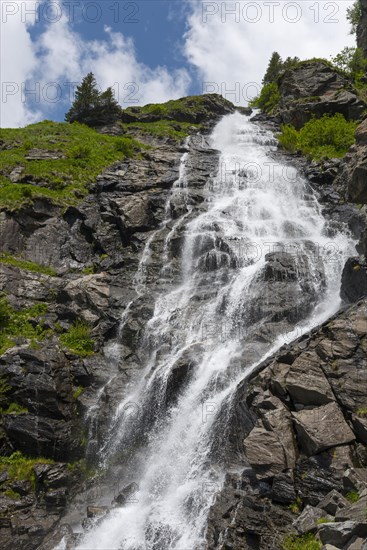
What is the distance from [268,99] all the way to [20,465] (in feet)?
187

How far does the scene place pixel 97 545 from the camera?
1302cm

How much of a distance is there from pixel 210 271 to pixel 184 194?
31.7 ft

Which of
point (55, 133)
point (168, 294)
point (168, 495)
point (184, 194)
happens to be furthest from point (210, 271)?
point (55, 133)

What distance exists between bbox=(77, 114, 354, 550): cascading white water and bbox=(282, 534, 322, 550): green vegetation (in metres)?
2.88

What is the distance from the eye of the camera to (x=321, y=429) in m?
11.8

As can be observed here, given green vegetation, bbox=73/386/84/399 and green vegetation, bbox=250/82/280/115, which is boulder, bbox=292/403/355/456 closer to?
green vegetation, bbox=73/386/84/399

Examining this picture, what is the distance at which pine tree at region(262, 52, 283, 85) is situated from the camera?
218 ft

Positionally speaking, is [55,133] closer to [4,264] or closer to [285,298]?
[4,264]

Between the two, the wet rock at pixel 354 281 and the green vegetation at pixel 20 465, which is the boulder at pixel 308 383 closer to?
the wet rock at pixel 354 281

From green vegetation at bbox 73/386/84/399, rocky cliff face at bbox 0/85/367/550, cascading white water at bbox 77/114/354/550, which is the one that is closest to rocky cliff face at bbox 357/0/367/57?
cascading white water at bbox 77/114/354/550

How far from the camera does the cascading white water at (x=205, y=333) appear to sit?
13.4 metres

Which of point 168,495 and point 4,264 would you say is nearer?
point 168,495

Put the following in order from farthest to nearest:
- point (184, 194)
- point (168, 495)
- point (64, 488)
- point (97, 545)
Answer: point (184, 194), point (64, 488), point (168, 495), point (97, 545)

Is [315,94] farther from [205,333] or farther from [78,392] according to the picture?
[78,392]
